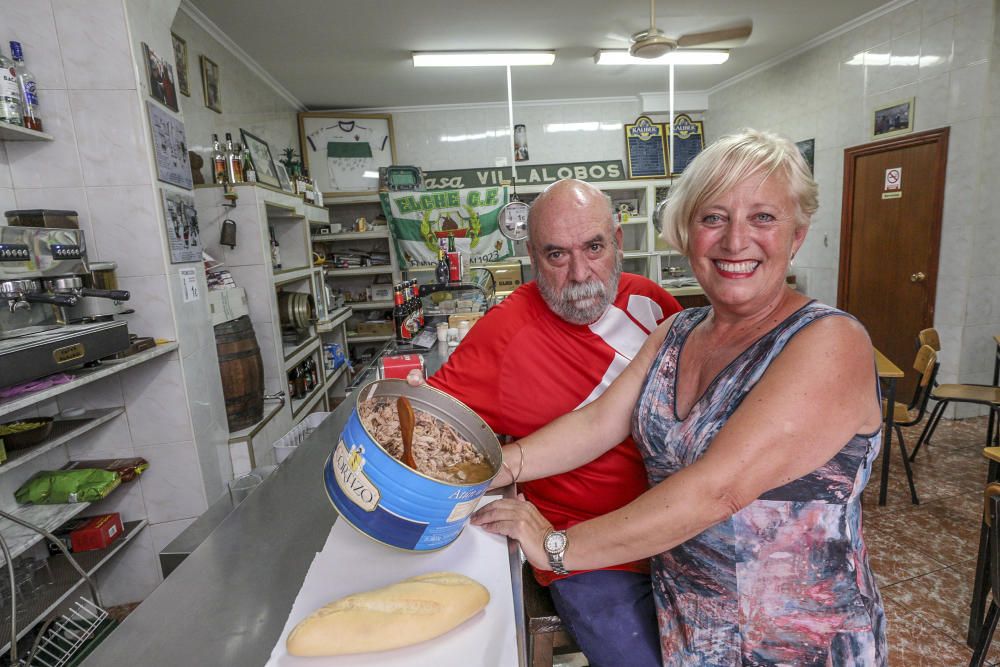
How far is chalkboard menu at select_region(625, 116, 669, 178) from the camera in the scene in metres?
6.81

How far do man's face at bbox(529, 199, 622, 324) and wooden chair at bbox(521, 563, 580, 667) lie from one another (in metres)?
0.73

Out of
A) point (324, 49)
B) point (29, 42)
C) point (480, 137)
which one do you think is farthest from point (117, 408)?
point (480, 137)

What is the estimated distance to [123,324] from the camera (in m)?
1.97

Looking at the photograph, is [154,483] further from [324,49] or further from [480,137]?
[480,137]

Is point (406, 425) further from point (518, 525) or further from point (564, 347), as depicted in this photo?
point (564, 347)

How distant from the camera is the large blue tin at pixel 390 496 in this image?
0.61 meters

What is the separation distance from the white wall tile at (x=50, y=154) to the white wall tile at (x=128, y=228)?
139 mm

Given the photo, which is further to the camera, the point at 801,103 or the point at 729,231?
the point at 801,103

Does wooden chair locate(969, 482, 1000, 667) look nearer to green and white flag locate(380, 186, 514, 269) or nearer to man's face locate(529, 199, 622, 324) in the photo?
man's face locate(529, 199, 622, 324)

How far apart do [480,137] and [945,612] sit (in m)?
6.40

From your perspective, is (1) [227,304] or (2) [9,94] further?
(1) [227,304]

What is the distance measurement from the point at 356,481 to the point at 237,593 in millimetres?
374

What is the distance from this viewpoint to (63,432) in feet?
6.63

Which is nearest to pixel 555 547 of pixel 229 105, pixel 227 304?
pixel 227 304
